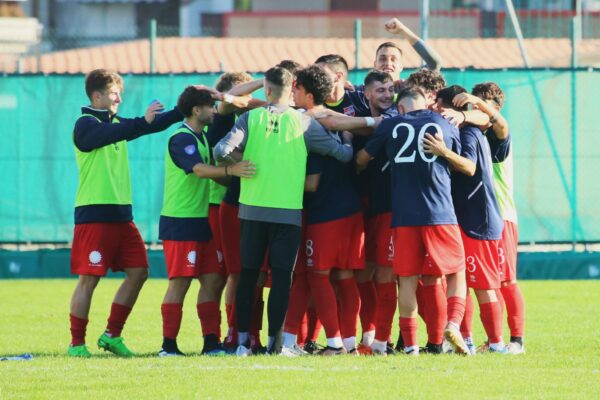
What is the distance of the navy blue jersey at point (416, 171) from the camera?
9000 millimetres

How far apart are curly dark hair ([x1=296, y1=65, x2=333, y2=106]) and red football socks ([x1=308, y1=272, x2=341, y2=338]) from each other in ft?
4.40

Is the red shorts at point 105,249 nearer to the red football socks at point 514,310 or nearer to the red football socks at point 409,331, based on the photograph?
the red football socks at point 409,331

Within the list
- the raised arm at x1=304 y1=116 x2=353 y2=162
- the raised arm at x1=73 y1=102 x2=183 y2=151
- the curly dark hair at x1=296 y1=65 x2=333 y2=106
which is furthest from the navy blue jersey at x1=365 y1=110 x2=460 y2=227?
the raised arm at x1=73 y1=102 x2=183 y2=151

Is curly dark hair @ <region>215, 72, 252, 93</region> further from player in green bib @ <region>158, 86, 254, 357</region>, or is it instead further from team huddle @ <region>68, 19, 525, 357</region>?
player in green bib @ <region>158, 86, 254, 357</region>

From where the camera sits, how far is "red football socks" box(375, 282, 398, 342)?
366 inches

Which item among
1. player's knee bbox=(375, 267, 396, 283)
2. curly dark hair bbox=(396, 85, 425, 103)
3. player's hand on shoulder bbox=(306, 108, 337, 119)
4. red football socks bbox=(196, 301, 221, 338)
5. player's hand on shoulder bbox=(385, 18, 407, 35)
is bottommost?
red football socks bbox=(196, 301, 221, 338)

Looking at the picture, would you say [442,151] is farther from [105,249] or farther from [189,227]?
[105,249]

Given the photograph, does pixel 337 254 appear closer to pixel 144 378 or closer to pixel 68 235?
pixel 144 378

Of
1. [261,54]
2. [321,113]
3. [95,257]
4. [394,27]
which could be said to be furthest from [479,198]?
[261,54]

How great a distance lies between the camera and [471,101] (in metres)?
9.27

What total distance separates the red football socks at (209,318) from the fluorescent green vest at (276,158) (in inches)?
39.9

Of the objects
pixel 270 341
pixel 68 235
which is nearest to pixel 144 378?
pixel 270 341

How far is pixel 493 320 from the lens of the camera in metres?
9.37

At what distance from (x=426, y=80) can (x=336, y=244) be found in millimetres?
1430
